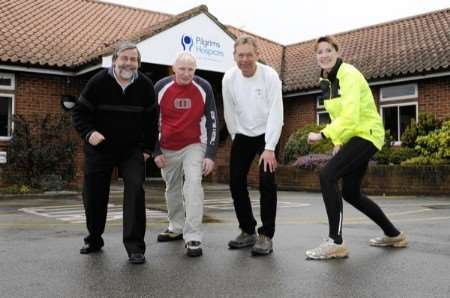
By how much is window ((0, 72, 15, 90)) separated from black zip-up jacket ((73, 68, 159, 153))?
1005cm

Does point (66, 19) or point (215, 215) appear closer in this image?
point (215, 215)

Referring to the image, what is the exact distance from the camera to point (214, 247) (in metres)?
5.51

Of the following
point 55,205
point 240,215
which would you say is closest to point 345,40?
point 55,205

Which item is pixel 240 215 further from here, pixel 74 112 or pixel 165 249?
pixel 74 112

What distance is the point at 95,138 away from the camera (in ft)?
16.1

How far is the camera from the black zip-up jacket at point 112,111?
5043 mm

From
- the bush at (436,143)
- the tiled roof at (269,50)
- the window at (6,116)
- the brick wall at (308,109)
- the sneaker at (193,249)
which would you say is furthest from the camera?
the tiled roof at (269,50)

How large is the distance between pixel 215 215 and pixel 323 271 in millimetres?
4175

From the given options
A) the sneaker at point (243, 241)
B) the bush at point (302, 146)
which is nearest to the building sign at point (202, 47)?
the bush at point (302, 146)

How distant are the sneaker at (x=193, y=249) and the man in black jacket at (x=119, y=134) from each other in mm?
419

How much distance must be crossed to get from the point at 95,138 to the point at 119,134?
9.0 inches

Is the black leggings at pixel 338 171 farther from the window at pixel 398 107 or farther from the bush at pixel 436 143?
the window at pixel 398 107

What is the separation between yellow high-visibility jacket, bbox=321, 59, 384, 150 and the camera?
16.4 ft

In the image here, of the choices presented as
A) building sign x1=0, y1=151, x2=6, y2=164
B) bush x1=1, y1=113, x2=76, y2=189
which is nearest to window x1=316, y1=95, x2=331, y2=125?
bush x1=1, y1=113, x2=76, y2=189
